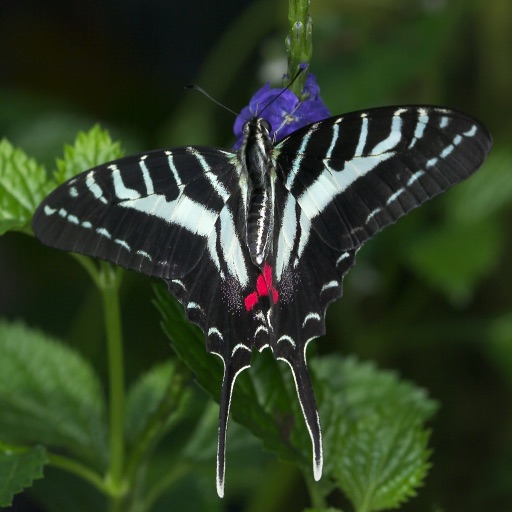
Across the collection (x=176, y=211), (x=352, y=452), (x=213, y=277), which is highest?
(x=176, y=211)

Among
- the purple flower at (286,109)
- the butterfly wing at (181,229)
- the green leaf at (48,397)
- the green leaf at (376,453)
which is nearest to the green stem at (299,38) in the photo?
the purple flower at (286,109)

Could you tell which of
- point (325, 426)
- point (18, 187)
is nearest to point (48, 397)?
point (18, 187)

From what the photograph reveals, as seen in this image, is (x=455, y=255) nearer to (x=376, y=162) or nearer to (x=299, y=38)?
(x=376, y=162)

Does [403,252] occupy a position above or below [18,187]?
above

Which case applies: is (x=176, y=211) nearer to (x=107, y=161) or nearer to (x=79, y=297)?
(x=107, y=161)

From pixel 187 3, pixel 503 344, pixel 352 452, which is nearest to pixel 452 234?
pixel 503 344

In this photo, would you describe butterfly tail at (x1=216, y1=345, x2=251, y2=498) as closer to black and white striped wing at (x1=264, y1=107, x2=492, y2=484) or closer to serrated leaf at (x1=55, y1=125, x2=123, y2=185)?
black and white striped wing at (x1=264, y1=107, x2=492, y2=484)
